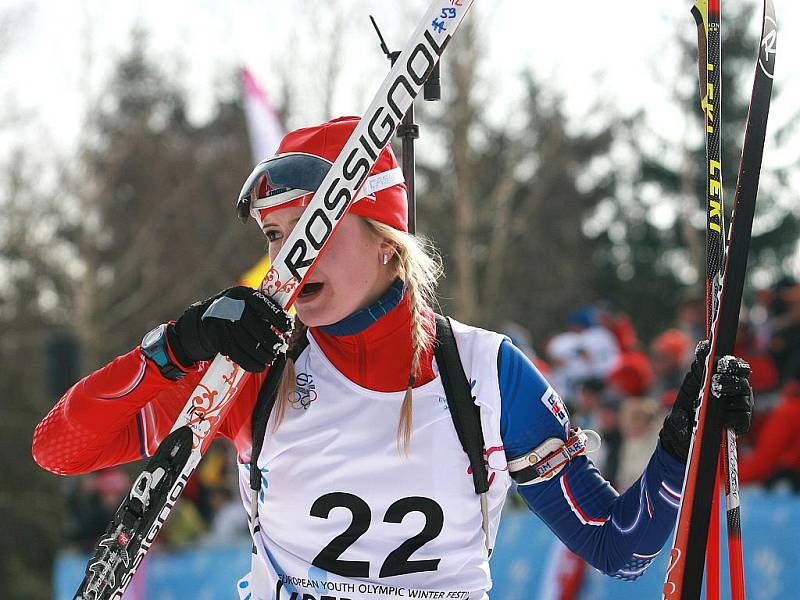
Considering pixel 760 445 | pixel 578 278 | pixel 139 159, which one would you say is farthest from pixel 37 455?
pixel 578 278

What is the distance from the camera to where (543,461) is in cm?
246

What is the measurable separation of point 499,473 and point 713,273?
644mm

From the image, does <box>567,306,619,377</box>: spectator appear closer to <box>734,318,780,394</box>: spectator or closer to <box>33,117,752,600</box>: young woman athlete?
<box>734,318,780,394</box>: spectator

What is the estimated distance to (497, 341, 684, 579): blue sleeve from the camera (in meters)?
2.44

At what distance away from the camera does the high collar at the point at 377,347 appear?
247 centimetres

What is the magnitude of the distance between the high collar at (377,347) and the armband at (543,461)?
28 centimetres

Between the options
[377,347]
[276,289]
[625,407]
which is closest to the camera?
[276,289]

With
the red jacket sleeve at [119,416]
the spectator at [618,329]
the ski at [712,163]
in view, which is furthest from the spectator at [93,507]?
the ski at [712,163]

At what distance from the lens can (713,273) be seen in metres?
2.45

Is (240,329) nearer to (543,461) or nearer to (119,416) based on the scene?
(119,416)

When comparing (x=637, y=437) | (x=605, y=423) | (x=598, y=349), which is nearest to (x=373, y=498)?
(x=637, y=437)

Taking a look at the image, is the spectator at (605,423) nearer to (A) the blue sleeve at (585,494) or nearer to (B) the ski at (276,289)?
(A) the blue sleeve at (585,494)

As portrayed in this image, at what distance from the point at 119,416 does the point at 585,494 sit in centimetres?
105

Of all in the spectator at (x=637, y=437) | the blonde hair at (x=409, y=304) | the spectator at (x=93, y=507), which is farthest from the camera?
the spectator at (x=93, y=507)
